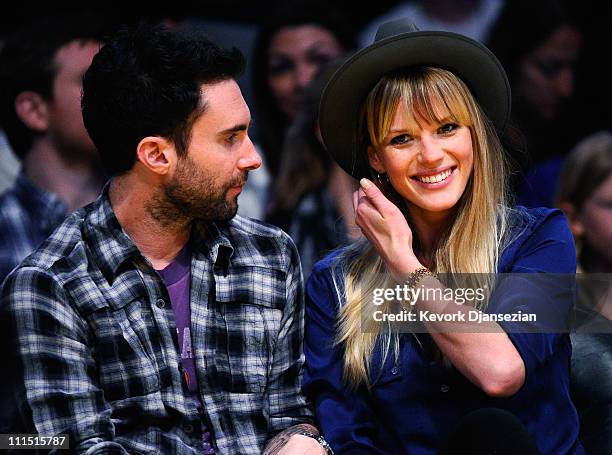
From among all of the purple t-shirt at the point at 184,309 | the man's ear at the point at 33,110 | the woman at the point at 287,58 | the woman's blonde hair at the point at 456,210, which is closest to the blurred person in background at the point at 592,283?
the woman's blonde hair at the point at 456,210

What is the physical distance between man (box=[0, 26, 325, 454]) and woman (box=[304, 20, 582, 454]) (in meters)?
0.17

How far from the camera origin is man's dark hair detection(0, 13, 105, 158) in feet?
13.4

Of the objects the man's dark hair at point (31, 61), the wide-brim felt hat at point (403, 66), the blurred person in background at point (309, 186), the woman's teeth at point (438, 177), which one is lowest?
the woman's teeth at point (438, 177)

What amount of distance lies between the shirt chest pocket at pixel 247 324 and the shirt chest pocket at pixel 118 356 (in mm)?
186

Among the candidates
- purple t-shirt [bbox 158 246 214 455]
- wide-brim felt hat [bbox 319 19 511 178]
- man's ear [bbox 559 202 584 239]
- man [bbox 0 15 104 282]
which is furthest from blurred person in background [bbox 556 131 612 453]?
man [bbox 0 15 104 282]

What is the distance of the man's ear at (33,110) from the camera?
4.07m

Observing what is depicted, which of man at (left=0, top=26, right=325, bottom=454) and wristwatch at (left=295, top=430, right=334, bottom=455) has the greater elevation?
man at (left=0, top=26, right=325, bottom=454)

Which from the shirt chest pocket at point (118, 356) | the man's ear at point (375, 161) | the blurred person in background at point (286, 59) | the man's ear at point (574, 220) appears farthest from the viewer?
the blurred person in background at point (286, 59)

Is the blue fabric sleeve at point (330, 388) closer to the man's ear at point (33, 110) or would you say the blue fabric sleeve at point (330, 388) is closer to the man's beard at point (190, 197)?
the man's beard at point (190, 197)

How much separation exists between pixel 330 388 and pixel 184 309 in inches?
17.4

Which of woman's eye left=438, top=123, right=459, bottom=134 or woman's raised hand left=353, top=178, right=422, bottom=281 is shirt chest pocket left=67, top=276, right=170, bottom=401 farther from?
woman's eye left=438, top=123, right=459, bottom=134

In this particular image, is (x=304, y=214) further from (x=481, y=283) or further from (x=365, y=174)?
(x=481, y=283)

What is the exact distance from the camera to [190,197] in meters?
2.83

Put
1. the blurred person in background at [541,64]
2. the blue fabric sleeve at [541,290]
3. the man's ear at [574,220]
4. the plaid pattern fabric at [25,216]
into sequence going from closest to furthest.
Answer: the blue fabric sleeve at [541,290] → the plaid pattern fabric at [25,216] → the man's ear at [574,220] → the blurred person in background at [541,64]
